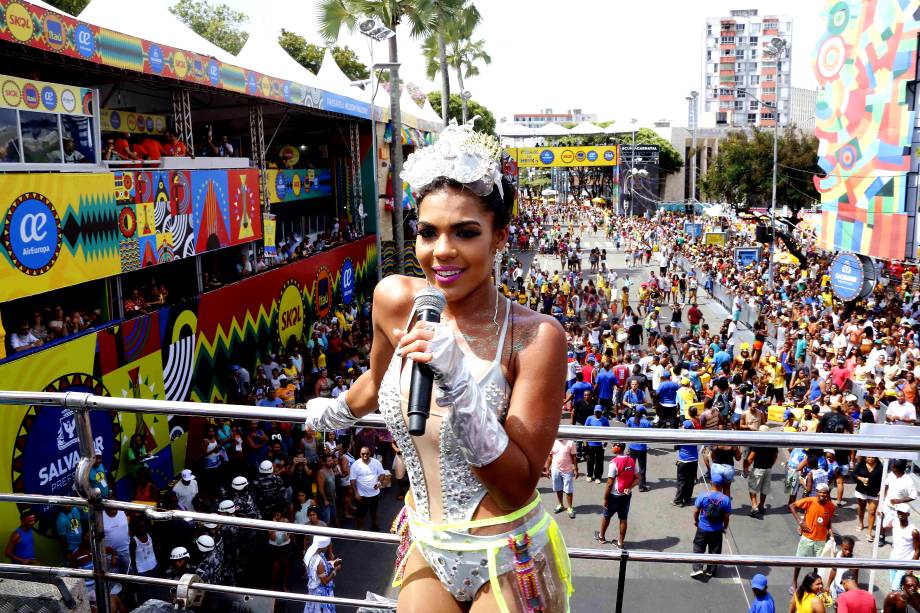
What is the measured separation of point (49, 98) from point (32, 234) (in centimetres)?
186

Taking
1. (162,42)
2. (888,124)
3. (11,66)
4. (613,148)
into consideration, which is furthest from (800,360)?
(613,148)

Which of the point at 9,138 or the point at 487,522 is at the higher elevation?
the point at 9,138

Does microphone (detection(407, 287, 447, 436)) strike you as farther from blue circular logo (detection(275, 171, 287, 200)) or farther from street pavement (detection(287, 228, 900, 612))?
blue circular logo (detection(275, 171, 287, 200))

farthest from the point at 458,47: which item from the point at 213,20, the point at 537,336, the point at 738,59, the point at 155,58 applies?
the point at 738,59

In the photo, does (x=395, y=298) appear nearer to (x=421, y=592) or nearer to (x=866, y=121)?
(x=421, y=592)

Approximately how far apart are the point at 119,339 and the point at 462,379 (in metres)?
10.2

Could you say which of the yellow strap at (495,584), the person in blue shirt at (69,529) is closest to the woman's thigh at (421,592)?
the yellow strap at (495,584)

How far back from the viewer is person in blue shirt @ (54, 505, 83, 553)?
8.35 meters

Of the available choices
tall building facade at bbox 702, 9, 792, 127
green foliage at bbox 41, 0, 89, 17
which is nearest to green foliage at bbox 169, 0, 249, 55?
green foliage at bbox 41, 0, 89, 17

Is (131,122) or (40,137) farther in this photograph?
(131,122)

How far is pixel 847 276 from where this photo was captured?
21922 millimetres

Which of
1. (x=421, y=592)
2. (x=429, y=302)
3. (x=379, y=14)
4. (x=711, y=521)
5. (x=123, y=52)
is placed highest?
(x=379, y=14)

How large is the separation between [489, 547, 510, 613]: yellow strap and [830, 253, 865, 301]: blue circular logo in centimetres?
2230

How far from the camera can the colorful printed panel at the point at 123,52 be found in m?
9.01
